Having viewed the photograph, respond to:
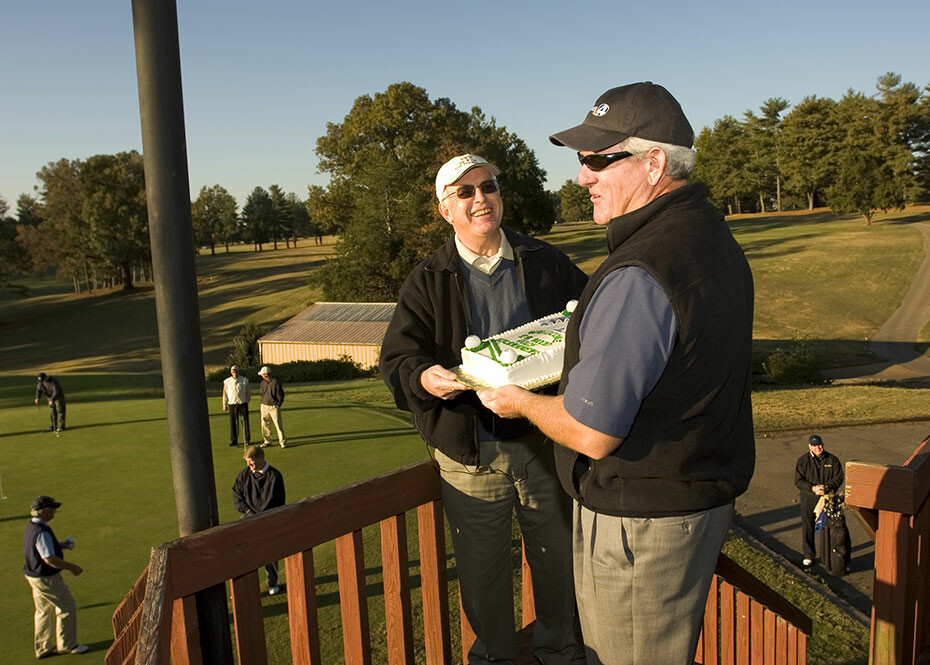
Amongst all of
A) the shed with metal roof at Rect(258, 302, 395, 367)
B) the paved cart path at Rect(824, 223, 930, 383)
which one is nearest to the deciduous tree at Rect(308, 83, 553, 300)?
the shed with metal roof at Rect(258, 302, 395, 367)

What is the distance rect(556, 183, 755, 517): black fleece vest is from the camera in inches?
75.5

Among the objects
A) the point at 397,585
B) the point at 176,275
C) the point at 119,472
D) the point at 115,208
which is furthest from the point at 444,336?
the point at 115,208

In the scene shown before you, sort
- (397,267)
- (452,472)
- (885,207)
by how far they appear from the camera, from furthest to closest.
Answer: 1. (885,207)
2. (397,267)
3. (452,472)

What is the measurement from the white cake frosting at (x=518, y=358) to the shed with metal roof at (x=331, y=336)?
30.1 metres

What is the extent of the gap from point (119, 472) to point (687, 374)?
11.6m

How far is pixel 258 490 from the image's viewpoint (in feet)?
28.7

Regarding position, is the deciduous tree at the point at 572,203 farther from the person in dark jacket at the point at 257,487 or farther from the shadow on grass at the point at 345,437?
the person in dark jacket at the point at 257,487

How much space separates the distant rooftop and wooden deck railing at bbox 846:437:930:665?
101ft

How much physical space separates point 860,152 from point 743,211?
104 feet

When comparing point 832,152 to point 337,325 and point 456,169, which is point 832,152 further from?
point 456,169

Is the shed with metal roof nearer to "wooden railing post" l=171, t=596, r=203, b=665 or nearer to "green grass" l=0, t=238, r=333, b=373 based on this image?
"green grass" l=0, t=238, r=333, b=373

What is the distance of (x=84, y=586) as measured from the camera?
8.10 meters

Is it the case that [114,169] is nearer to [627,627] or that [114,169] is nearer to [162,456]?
[162,456]

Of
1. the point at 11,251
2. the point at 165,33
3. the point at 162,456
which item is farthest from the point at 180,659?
the point at 11,251
